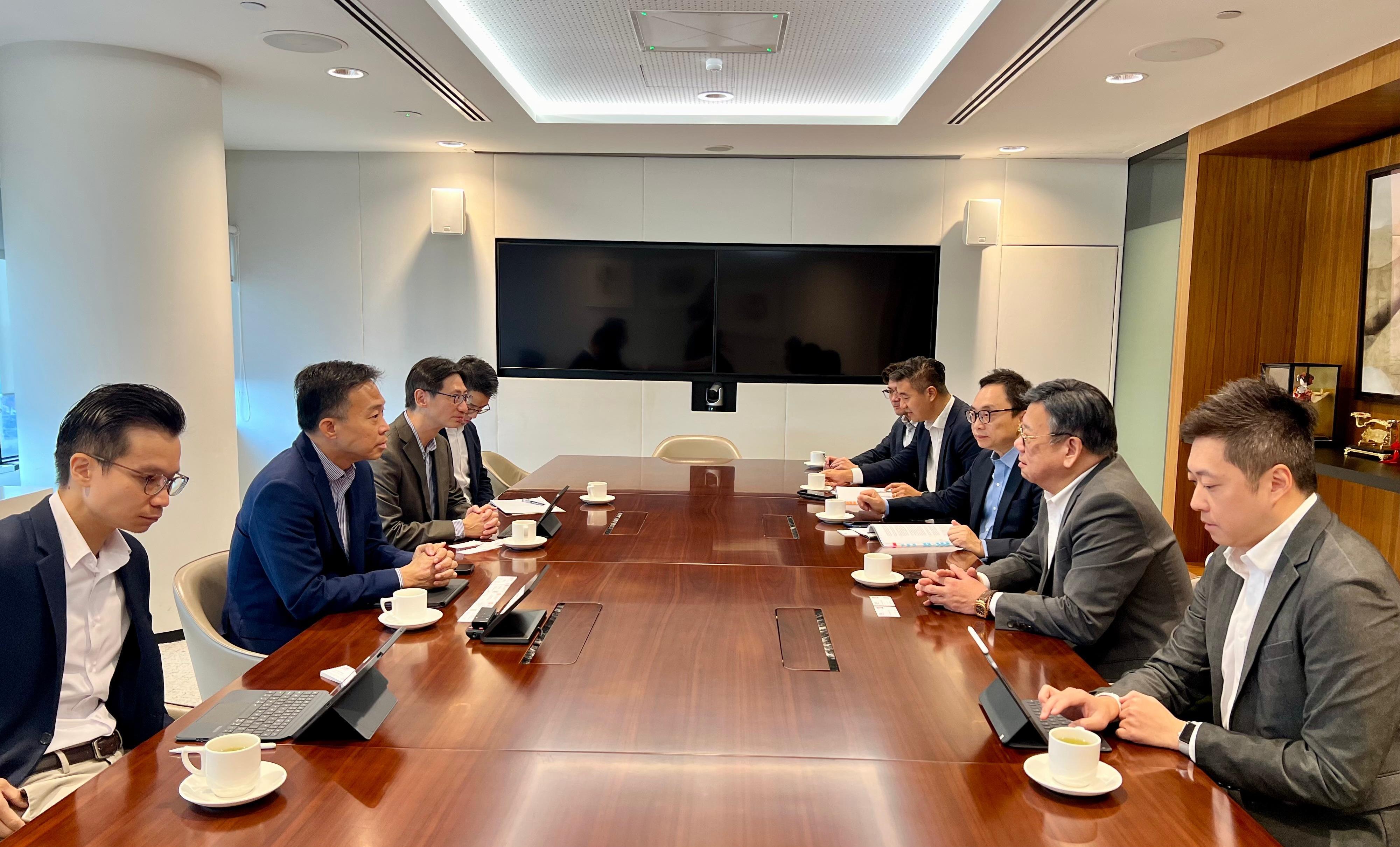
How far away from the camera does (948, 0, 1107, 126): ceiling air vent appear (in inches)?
132

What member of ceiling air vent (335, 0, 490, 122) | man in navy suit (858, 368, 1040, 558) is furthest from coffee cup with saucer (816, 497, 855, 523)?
ceiling air vent (335, 0, 490, 122)

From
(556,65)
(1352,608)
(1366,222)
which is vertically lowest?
(1352,608)

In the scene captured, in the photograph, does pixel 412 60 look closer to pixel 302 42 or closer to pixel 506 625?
pixel 302 42

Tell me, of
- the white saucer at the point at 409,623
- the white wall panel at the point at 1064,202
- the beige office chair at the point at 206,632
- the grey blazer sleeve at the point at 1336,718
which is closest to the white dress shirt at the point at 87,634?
the beige office chair at the point at 206,632

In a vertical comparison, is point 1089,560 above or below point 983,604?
above

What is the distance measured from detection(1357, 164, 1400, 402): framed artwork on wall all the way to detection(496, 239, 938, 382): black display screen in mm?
2542

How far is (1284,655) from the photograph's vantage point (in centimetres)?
163

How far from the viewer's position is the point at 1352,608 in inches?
60.4

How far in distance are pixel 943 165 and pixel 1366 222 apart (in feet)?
8.43

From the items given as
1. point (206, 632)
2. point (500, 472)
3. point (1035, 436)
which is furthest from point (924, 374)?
point (206, 632)

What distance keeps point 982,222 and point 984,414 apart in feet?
11.1

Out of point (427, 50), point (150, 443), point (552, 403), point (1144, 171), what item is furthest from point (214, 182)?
point (1144, 171)

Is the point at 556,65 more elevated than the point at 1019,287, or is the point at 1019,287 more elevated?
the point at 556,65

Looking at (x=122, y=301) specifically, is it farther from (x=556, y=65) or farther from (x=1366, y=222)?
(x=1366, y=222)
